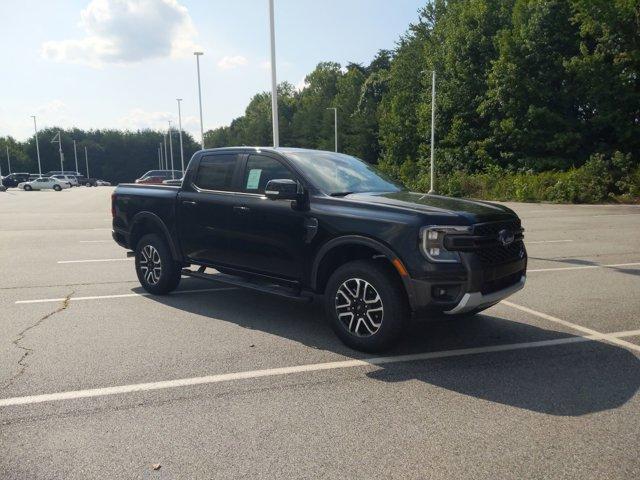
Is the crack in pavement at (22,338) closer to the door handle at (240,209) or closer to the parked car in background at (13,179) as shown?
the door handle at (240,209)

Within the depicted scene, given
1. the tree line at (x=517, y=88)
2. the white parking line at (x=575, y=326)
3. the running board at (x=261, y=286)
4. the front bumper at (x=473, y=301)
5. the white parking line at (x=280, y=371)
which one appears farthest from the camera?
the tree line at (x=517, y=88)

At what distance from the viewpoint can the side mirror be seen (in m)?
4.91

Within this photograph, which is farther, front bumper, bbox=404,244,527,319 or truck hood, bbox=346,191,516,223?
truck hood, bbox=346,191,516,223

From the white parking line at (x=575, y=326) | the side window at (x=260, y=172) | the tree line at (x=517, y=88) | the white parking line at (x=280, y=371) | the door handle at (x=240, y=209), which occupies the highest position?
the tree line at (x=517, y=88)

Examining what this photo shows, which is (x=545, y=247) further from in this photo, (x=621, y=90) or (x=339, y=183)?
(x=621, y=90)

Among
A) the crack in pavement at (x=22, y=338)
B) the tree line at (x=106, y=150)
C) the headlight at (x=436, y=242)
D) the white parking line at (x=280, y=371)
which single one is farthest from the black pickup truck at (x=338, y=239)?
the tree line at (x=106, y=150)

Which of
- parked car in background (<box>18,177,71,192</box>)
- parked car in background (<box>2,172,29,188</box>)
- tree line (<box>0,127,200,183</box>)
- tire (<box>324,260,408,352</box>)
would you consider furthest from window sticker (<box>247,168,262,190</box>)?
tree line (<box>0,127,200,183</box>)

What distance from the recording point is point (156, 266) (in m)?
6.80

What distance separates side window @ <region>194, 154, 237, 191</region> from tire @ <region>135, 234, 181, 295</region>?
101 cm

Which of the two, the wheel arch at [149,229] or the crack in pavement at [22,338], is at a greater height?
the wheel arch at [149,229]

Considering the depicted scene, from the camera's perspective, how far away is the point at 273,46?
65.2ft

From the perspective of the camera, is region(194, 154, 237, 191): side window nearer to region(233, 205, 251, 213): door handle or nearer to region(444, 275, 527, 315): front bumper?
region(233, 205, 251, 213): door handle

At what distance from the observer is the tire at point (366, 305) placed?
4.44 meters

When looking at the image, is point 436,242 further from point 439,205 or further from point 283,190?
point 283,190
